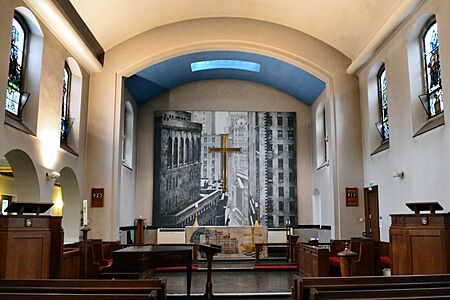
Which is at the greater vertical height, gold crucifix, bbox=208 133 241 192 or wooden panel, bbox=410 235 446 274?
gold crucifix, bbox=208 133 241 192

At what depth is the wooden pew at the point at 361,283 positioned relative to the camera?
388cm

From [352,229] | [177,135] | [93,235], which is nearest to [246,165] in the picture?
[177,135]

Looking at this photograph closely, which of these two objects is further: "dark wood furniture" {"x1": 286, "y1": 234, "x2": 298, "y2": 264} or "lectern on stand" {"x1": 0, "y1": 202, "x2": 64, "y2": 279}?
"dark wood furniture" {"x1": 286, "y1": 234, "x2": 298, "y2": 264}

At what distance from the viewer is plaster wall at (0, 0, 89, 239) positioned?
6.32 meters

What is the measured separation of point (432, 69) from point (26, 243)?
6.74 meters

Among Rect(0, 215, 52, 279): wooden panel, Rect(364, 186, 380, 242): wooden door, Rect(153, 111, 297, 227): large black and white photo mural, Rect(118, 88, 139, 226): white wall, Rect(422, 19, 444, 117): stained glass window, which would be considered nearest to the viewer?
Rect(0, 215, 52, 279): wooden panel

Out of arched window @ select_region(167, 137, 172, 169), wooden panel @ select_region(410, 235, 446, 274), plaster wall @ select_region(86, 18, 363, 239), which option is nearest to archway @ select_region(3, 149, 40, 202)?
plaster wall @ select_region(86, 18, 363, 239)

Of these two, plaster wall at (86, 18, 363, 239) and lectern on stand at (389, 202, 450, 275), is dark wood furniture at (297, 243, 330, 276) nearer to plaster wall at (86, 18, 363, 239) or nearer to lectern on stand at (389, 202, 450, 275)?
plaster wall at (86, 18, 363, 239)

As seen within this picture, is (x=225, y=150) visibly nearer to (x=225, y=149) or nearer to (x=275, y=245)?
(x=225, y=149)

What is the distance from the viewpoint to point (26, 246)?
5.33 m

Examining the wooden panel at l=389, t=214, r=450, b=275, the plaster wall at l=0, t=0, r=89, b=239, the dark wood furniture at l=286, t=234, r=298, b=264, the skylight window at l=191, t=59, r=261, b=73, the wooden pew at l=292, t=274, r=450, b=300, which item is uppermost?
the skylight window at l=191, t=59, r=261, b=73

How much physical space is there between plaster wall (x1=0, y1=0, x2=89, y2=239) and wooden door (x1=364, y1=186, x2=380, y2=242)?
6.45 metres

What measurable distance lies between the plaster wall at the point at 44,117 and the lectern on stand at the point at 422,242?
5.60 metres

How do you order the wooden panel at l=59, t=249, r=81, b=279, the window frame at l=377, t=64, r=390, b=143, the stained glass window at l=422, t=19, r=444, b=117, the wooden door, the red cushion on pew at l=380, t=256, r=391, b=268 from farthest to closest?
the wooden door
the window frame at l=377, t=64, r=390, b=143
the red cushion on pew at l=380, t=256, r=391, b=268
the stained glass window at l=422, t=19, r=444, b=117
the wooden panel at l=59, t=249, r=81, b=279
